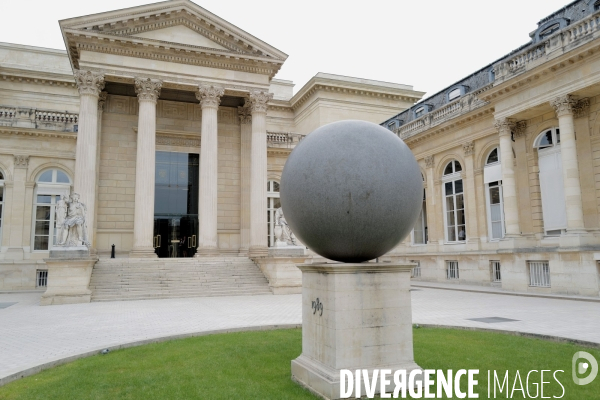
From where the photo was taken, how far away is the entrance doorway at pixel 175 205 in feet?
101

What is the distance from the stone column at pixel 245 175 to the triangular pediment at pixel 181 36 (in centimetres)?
432

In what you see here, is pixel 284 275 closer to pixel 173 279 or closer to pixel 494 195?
pixel 173 279

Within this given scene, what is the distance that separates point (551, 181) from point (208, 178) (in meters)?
18.2

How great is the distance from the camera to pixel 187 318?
1364 centimetres

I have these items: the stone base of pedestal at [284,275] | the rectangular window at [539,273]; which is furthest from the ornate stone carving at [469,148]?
the stone base of pedestal at [284,275]

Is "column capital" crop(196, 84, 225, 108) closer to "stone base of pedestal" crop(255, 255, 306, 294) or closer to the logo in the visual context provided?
"stone base of pedestal" crop(255, 255, 306, 294)

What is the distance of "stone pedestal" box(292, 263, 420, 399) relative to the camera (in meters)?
5.81

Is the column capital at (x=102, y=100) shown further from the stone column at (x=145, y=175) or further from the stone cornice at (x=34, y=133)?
the stone column at (x=145, y=175)

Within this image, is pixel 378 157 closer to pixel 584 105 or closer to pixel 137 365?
pixel 137 365

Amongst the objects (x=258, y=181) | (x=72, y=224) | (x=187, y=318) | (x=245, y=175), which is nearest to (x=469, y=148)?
Result: (x=258, y=181)

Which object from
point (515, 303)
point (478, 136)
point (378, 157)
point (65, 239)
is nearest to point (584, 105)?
point (478, 136)

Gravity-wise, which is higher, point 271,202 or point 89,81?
point 89,81

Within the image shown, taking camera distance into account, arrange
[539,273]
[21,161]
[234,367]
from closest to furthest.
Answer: [234,367] < [539,273] < [21,161]

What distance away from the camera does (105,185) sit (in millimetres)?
29766
